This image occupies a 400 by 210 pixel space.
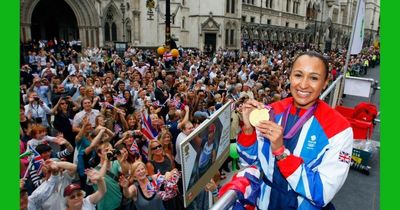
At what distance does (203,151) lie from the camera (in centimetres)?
210

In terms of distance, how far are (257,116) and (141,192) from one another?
2.62m

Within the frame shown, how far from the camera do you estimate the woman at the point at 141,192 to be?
13.0 feet

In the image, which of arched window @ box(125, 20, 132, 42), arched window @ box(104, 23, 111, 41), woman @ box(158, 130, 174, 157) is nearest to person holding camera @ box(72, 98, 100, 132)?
woman @ box(158, 130, 174, 157)

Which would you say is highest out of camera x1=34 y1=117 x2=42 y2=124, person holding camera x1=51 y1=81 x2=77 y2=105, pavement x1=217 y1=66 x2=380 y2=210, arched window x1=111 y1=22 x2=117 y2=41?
arched window x1=111 y1=22 x2=117 y2=41

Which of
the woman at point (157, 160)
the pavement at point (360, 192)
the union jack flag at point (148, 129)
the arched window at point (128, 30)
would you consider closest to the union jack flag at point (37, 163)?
the woman at point (157, 160)

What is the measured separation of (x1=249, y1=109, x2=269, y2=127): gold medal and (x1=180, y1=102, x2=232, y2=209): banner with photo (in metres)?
0.31

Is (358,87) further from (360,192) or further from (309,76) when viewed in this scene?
(309,76)

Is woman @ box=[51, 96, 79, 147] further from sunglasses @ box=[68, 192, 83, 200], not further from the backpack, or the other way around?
the backpack

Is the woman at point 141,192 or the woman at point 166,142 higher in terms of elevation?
the woman at point 166,142

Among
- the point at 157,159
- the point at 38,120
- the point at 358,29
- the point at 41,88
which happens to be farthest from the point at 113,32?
the point at 358,29

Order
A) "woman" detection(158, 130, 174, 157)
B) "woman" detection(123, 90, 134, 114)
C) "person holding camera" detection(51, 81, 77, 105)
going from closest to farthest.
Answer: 1. "woman" detection(158, 130, 174, 157)
2. "woman" detection(123, 90, 134, 114)
3. "person holding camera" detection(51, 81, 77, 105)

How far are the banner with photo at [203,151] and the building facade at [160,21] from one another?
16.6 metres

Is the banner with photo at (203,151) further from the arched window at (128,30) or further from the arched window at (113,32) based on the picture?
the arched window at (128,30)

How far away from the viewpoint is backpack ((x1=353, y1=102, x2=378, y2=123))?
5847 millimetres
